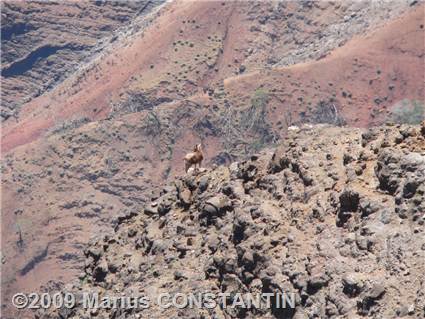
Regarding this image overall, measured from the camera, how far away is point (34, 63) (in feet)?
474

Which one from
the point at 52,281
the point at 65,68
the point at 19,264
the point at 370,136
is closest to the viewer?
the point at 370,136

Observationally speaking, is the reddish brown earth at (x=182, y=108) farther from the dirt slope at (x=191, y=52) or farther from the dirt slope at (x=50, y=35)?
the dirt slope at (x=50, y=35)

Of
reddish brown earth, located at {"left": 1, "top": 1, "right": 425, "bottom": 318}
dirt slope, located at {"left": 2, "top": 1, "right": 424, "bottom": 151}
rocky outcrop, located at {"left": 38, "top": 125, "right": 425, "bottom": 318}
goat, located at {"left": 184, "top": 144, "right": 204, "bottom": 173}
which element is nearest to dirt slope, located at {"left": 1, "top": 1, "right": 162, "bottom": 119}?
dirt slope, located at {"left": 2, "top": 1, "right": 424, "bottom": 151}

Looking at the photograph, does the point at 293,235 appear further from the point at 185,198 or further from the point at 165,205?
the point at 165,205

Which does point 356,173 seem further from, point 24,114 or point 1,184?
point 24,114

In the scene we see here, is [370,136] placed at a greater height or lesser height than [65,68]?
greater

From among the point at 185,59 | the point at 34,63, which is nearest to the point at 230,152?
the point at 185,59

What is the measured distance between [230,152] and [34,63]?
68682 mm

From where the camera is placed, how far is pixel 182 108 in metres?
94.1

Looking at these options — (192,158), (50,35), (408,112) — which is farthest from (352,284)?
(50,35)

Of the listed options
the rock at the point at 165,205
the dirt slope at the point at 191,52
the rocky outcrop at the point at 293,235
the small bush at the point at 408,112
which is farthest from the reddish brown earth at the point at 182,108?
the rocky outcrop at the point at 293,235

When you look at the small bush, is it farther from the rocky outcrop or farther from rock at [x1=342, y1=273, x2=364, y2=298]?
rock at [x1=342, y1=273, x2=364, y2=298]

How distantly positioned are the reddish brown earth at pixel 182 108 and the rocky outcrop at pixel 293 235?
55.3 m

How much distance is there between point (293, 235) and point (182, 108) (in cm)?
7924
